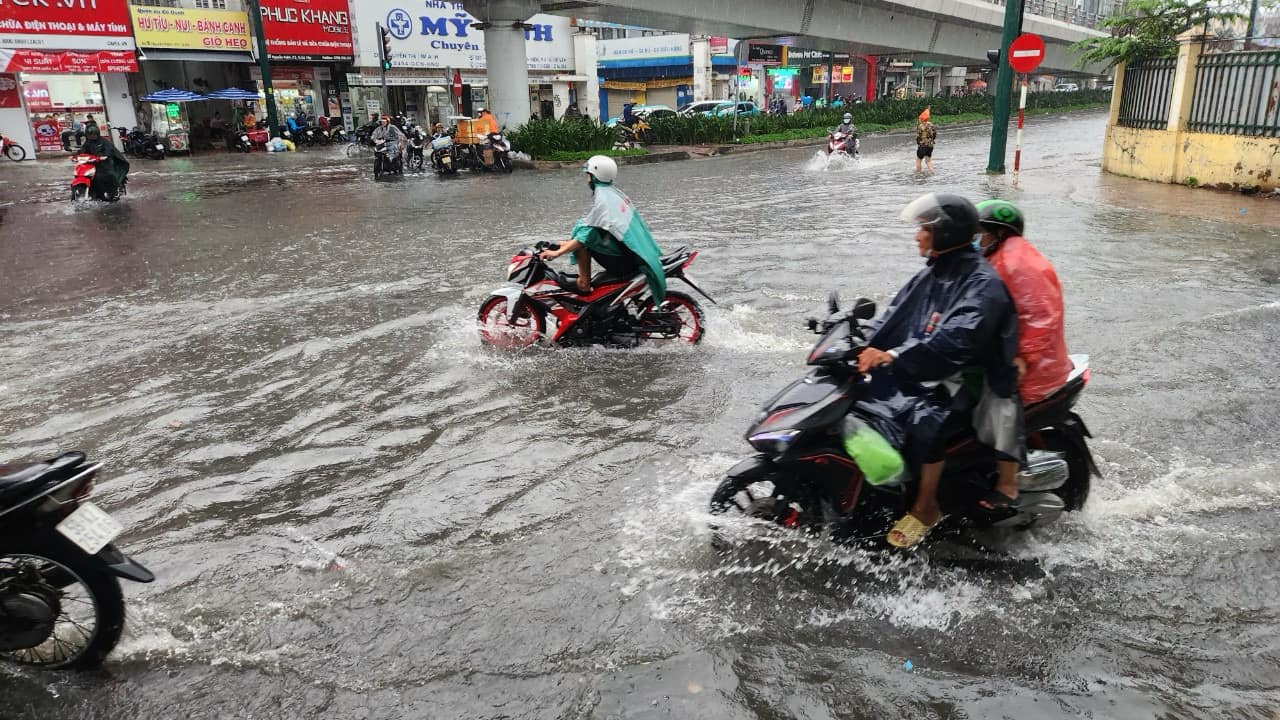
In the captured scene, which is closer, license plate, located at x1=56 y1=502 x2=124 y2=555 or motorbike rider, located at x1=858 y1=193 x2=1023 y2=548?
license plate, located at x1=56 y1=502 x2=124 y2=555

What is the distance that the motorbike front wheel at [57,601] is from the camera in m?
3.01

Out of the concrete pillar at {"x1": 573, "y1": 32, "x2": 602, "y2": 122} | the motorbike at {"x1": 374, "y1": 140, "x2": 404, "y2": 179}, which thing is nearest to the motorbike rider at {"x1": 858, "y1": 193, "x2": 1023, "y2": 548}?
the motorbike at {"x1": 374, "y1": 140, "x2": 404, "y2": 179}

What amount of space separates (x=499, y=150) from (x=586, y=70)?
24.7 m

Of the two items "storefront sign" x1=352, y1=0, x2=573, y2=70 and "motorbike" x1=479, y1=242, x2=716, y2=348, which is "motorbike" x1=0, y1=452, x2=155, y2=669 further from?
"storefront sign" x1=352, y1=0, x2=573, y2=70

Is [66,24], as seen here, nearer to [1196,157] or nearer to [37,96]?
[37,96]

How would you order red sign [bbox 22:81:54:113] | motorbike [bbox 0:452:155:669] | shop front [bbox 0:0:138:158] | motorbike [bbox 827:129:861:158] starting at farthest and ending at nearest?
red sign [bbox 22:81:54:113], shop front [bbox 0:0:138:158], motorbike [bbox 827:129:861:158], motorbike [bbox 0:452:155:669]

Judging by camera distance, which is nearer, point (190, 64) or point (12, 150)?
point (12, 150)

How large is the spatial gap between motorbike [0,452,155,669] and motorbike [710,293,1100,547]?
2403mm

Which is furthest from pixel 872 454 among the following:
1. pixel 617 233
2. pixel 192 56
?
pixel 192 56

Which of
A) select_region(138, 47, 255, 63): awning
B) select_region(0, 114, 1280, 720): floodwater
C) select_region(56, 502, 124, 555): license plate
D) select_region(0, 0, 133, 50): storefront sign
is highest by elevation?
select_region(0, 0, 133, 50): storefront sign

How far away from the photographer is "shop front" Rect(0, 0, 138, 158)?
27109 millimetres

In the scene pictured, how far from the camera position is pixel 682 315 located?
7215mm

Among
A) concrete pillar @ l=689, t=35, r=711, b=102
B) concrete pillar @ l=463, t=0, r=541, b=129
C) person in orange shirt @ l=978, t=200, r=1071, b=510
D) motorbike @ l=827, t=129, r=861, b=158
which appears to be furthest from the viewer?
concrete pillar @ l=689, t=35, r=711, b=102

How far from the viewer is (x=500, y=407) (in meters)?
5.84
